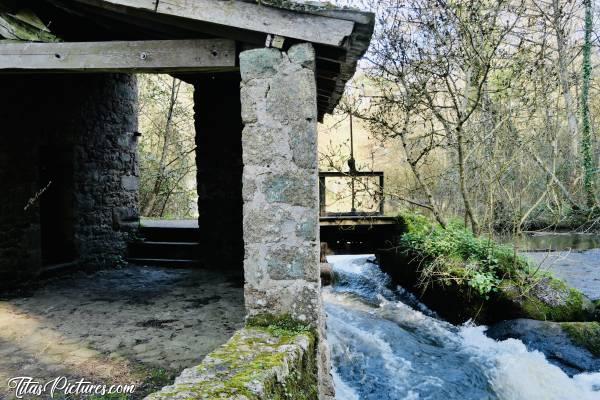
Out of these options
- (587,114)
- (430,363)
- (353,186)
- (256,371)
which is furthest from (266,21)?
(587,114)

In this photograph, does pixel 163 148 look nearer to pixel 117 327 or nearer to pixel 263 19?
pixel 117 327

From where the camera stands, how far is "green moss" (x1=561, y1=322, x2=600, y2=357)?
5.40 metres

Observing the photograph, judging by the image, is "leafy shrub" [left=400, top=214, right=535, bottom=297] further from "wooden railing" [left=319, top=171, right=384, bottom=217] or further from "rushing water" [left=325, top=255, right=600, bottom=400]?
"wooden railing" [left=319, top=171, right=384, bottom=217]

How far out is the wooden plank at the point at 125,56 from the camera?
3.36 meters

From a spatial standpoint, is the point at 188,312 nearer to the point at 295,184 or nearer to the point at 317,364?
the point at 317,364

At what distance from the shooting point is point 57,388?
304 cm

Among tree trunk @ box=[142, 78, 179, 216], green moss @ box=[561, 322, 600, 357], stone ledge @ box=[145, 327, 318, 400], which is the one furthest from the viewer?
tree trunk @ box=[142, 78, 179, 216]

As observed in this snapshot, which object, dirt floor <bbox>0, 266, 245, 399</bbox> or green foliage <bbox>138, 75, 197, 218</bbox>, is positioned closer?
dirt floor <bbox>0, 266, 245, 399</bbox>

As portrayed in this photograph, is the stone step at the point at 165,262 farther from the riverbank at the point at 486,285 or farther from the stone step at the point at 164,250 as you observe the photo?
the riverbank at the point at 486,285

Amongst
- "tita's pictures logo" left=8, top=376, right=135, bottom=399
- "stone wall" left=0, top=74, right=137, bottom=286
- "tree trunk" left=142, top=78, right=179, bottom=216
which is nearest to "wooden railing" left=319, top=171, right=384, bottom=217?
"stone wall" left=0, top=74, right=137, bottom=286

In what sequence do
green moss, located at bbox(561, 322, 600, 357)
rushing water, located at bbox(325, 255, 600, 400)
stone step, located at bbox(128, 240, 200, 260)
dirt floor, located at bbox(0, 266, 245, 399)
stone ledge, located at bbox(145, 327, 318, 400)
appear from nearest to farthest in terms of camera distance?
stone ledge, located at bbox(145, 327, 318, 400) → dirt floor, located at bbox(0, 266, 245, 399) → rushing water, located at bbox(325, 255, 600, 400) → green moss, located at bbox(561, 322, 600, 357) → stone step, located at bbox(128, 240, 200, 260)

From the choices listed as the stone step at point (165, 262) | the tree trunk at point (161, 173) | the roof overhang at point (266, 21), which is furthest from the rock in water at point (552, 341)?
the tree trunk at point (161, 173)

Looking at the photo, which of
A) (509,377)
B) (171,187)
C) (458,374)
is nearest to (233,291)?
(458,374)

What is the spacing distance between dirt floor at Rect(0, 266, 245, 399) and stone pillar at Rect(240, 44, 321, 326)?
97 centimetres
